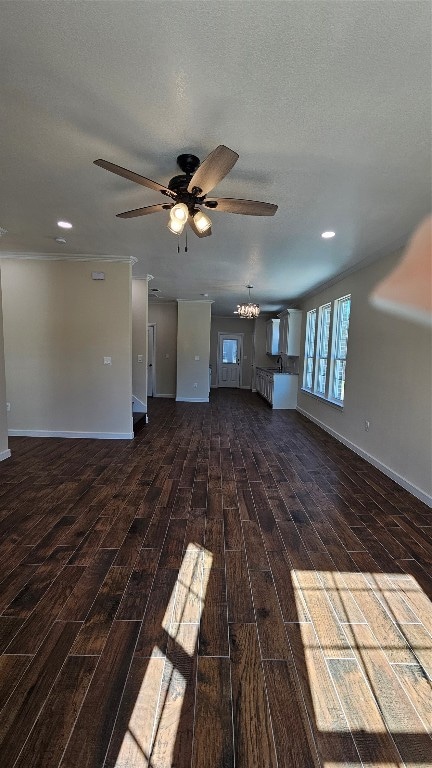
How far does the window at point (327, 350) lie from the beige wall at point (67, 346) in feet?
11.3

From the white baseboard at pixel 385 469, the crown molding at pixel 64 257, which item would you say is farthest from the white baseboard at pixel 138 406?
the white baseboard at pixel 385 469

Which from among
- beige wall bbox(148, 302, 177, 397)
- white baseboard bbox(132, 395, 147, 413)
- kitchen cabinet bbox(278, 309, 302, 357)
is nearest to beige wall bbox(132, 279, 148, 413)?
white baseboard bbox(132, 395, 147, 413)

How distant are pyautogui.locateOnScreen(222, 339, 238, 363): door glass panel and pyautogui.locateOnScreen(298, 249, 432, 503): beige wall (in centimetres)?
626

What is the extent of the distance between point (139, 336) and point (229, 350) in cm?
582

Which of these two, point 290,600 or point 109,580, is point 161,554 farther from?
point 290,600

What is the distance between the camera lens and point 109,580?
1.97 m

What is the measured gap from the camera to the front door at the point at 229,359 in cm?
1148

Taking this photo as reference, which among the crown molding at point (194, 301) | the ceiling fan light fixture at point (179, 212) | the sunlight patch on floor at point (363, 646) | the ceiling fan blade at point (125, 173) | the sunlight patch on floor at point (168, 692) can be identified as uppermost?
the crown molding at point (194, 301)

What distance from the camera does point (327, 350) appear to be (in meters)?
6.11

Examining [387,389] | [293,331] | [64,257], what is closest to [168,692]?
[387,389]

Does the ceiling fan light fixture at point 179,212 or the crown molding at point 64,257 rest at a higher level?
the crown molding at point 64,257

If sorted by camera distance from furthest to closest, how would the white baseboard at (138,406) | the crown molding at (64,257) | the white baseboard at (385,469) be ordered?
the white baseboard at (138,406) < the crown molding at (64,257) < the white baseboard at (385,469)

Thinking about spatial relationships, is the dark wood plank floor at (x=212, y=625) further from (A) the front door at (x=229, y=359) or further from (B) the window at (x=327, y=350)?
(A) the front door at (x=229, y=359)

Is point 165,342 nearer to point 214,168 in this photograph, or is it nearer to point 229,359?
point 229,359
